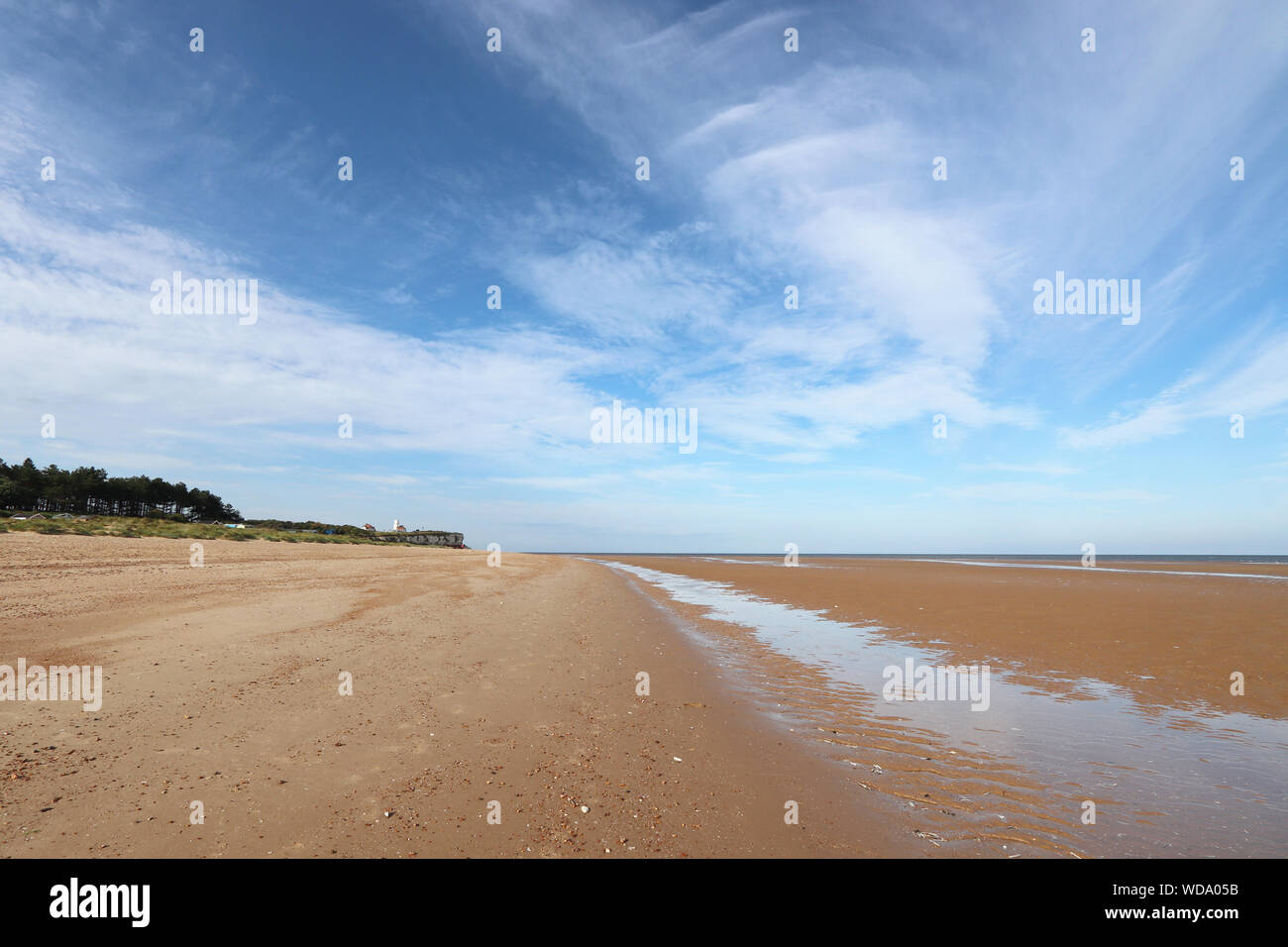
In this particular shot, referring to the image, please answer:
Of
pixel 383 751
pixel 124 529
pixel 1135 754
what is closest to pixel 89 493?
pixel 124 529

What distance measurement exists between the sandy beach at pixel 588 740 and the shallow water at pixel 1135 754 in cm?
5

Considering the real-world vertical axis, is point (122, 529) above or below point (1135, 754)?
above

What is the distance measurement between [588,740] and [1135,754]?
25.3 ft

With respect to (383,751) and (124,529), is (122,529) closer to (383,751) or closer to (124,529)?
(124,529)

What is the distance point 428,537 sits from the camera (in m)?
141

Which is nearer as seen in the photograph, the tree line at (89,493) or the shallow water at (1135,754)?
the shallow water at (1135,754)

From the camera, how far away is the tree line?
7156cm

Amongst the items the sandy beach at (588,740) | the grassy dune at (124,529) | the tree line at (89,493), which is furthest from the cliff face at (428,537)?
the sandy beach at (588,740)

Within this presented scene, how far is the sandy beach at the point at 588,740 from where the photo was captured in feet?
16.3

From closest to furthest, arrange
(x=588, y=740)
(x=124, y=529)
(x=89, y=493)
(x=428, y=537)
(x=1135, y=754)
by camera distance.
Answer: (x=588, y=740) < (x=1135, y=754) < (x=124, y=529) < (x=89, y=493) < (x=428, y=537)

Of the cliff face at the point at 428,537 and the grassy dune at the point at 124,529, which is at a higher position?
the grassy dune at the point at 124,529

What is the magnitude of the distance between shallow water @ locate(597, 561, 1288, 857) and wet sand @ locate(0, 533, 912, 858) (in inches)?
102

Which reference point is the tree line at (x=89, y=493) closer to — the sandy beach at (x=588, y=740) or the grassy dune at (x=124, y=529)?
the grassy dune at (x=124, y=529)
